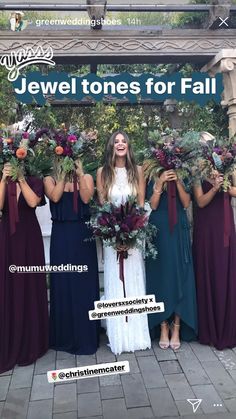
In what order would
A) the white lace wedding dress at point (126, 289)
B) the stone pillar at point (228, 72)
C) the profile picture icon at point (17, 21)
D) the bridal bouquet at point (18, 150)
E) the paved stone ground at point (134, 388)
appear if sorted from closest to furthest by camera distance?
the paved stone ground at point (134, 388)
the bridal bouquet at point (18, 150)
the white lace wedding dress at point (126, 289)
the profile picture icon at point (17, 21)
the stone pillar at point (228, 72)

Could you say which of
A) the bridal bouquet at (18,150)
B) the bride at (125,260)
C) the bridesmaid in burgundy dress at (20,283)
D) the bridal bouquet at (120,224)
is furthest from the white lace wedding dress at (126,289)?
the bridal bouquet at (18,150)

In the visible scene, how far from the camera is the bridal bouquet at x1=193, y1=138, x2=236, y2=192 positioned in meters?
3.22

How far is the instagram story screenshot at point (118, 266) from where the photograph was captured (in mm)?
2836

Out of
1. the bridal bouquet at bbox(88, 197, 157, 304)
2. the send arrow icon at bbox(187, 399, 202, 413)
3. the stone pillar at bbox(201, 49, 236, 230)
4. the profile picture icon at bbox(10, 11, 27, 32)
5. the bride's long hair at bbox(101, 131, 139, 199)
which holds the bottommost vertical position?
the send arrow icon at bbox(187, 399, 202, 413)

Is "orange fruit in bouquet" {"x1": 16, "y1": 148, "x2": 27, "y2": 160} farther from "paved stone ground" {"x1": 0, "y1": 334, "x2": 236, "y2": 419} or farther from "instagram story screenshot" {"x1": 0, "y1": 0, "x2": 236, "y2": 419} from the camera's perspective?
"paved stone ground" {"x1": 0, "y1": 334, "x2": 236, "y2": 419}

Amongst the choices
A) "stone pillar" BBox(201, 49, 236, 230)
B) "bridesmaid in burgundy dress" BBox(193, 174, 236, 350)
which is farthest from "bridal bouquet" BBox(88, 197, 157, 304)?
"stone pillar" BBox(201, 49, 236, 230)

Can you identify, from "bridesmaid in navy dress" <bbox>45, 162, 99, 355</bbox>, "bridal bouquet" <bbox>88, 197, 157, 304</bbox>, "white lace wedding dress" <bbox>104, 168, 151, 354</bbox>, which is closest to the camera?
"bridal bouquet" <bbox>88, 197, 157, 304</bbox>

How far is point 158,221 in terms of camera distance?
347cm

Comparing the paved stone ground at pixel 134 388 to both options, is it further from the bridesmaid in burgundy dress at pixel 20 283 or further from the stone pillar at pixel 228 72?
the stone pillar at pixel 228 72

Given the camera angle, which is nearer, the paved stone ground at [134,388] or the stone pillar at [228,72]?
the paved stone ground at [134,388]

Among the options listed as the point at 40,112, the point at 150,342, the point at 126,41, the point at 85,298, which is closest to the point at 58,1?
the point at 126,41

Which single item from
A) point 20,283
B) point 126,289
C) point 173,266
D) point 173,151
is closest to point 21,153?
point 20,283

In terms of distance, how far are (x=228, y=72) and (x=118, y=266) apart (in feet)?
9.33

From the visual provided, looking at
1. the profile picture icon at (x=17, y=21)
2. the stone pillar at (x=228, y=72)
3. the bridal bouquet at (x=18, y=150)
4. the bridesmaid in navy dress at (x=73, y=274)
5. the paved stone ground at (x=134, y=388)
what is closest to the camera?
the paved stone ground at (x=134, y=388)
